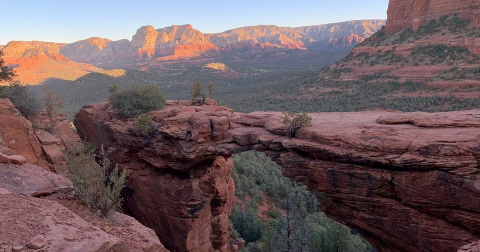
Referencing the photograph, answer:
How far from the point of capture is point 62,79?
272 ft

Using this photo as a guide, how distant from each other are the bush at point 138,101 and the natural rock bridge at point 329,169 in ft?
1.53

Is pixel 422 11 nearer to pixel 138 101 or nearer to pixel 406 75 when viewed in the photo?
pixel 406 75

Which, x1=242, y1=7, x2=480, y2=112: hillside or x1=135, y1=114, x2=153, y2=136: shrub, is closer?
x1=135, y1=114, x2=153, y2=136: shrub

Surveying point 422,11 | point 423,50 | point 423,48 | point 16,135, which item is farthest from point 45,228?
point 422,11

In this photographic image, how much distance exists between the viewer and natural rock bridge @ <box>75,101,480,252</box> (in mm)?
7008

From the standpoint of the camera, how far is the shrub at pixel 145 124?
12.3 m

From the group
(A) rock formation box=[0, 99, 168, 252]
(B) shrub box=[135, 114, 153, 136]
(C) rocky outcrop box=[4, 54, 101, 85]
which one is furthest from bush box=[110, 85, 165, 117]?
(C) rocky outcrop box=[4, 54, 101, 85]

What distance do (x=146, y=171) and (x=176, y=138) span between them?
308 centimetres

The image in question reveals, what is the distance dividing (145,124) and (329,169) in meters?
8.15

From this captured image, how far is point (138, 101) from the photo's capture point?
1360 centimetres

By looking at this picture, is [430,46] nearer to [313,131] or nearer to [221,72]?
[313,131]

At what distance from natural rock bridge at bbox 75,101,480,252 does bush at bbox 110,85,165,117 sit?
47 centimetres

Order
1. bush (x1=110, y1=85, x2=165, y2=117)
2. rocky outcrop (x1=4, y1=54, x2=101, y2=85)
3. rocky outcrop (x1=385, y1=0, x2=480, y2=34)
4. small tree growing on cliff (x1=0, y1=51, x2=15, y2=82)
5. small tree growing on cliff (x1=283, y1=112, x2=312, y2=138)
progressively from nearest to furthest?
small tree growing on cliff (x1=283, y1=112, x2=312, y2=138), bush (x1=110, y1=85, x2=165, y2=117), small tree growing on cliff (x1=0, y1=51, x2=15, y2=82), rocky outcrop (x1=385, y1=0, x2=480, y2=34), rocky outcrop (x1=4, y1=54, x2=101, y2=85)

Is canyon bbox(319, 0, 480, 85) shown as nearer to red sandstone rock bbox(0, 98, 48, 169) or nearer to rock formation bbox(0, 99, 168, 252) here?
rock formation bbox(0, 99, 168, 252)
